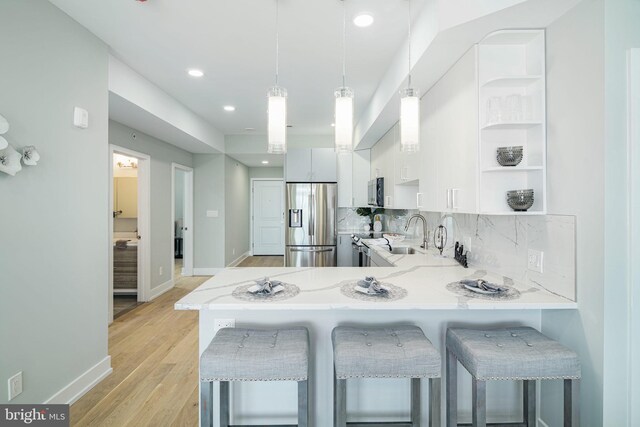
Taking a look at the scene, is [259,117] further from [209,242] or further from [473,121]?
[473,121]

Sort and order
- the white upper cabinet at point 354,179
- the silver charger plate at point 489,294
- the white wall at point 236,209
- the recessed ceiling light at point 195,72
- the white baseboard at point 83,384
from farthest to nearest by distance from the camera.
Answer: the white wall at point 236,209 < the white upper cabinet at point 354,179 < the recessed ceiling light at point 195,72 < the white baseboard at point 83,384 < the silver charger plate at point 489,294

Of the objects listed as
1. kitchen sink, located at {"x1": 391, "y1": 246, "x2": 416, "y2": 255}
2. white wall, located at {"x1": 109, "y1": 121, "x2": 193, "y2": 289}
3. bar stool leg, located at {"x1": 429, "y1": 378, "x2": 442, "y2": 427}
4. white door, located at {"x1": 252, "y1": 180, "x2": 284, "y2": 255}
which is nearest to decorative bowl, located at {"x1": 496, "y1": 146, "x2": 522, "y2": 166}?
bar stool leg, located at {"x1": 429, "y1": 378, "x2": 442, "y2": 427}

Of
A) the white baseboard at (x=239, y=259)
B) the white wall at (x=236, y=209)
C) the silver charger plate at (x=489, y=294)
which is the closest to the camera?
the silver charger plate at (x=489, y=294)

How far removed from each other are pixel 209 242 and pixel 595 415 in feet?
18.9

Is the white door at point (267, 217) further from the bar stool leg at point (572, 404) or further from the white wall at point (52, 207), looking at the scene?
the bar stool leg at point (572, 404)

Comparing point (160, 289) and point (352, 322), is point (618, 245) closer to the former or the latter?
point (352, 322)

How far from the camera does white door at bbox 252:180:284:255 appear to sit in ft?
→ 27.5

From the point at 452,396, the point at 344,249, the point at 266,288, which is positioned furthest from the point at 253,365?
the point at 344,249

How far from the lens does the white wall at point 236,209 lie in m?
6.33

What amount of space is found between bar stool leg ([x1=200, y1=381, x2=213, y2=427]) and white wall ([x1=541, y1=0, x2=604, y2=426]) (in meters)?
1.79

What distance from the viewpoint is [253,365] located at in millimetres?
1374

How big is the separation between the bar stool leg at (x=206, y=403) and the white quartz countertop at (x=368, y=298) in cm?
→ 34

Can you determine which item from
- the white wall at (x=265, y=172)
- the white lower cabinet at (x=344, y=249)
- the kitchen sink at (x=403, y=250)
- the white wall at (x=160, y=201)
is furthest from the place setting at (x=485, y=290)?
the white wall at (x=265, y=172)

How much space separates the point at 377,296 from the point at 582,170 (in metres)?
1.20
